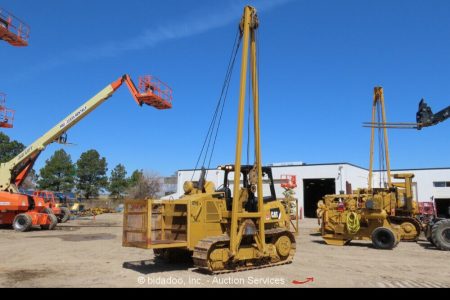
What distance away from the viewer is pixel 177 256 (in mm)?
11602

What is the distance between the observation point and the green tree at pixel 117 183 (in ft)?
232

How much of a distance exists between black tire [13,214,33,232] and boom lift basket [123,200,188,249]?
14.3 m

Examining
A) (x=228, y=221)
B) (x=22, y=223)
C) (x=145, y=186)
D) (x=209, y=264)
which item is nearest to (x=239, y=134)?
(x=228, y=221)

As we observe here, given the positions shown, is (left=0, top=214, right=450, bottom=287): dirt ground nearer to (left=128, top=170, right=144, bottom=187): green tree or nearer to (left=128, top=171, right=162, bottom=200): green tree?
(left=128, top=171, right=162, bottom=200): green tree

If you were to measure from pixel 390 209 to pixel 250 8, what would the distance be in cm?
1105

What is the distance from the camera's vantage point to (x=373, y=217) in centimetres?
1711

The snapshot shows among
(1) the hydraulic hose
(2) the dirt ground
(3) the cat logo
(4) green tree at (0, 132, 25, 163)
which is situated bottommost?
(2) the dirt ground

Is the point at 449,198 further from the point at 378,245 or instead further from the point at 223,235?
the point at 223,235

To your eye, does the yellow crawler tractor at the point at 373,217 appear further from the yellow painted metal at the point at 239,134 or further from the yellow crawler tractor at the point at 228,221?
the yellow painted metal at the point at 239,134

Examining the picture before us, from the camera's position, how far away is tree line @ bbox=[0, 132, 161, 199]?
63281 millimetres

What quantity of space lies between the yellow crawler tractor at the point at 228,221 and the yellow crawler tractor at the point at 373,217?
19.7ft

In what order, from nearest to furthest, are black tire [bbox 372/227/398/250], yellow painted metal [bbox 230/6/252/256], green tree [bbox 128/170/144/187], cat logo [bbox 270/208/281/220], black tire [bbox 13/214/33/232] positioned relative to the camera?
1. yellow painted metal [bbox 230/6/252/256]
2. cat logo [bbox 270/208/281/220]
3. black tire [bbox 372/227/398/250]
4. black tire [bbox 13/214/33/232]
5. green tree [bbox 128/170/144/187]

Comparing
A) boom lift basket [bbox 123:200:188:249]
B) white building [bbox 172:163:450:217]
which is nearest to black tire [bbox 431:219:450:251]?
boom lift basket [bbox 123:200:188:249]

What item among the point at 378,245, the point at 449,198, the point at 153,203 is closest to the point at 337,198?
the point at 378,245
